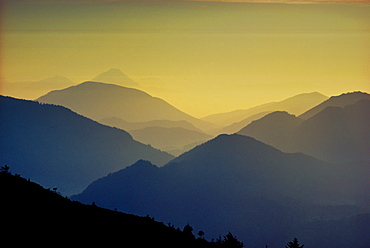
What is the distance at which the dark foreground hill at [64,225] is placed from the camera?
7594cm

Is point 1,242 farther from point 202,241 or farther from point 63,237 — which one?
point 202,241

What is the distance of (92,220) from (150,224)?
38.0 ft

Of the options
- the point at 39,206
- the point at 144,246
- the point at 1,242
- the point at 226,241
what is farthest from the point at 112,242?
the point at 226,241

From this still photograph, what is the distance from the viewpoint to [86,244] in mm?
79875

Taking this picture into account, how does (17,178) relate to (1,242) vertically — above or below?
above

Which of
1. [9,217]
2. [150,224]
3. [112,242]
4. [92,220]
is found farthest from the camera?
[150,224]

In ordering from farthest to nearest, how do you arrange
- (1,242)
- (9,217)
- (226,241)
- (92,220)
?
1. (226,241)
2. (92,220)
3. (9,217)
4. (1,242)

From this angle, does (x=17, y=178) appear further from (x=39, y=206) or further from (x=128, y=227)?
(x=128, y=227)

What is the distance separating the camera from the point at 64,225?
83312mm

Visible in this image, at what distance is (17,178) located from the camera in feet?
309

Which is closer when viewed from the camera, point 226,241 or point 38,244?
point 38,244

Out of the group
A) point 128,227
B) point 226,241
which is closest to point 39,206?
point 128,227

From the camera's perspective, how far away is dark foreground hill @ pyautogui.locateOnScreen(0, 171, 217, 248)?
7594cm

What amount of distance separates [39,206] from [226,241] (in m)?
44.1
